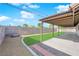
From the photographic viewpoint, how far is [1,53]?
507 cm

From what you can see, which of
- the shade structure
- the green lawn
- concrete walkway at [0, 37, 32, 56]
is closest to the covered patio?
the shade structure

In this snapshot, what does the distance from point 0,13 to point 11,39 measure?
3.92 feet

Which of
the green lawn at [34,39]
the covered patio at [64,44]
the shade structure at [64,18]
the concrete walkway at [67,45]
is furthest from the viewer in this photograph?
the green lawn at [34,39]

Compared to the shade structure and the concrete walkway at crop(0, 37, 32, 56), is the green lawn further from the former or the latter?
the shade structure

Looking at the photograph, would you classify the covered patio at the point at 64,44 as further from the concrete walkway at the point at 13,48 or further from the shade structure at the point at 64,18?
the concrete walkway at the point at 13,48

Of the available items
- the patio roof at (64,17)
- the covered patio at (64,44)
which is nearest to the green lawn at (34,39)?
the covered patio at (64,44)

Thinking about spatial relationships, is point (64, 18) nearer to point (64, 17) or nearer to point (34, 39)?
point (64, 17)

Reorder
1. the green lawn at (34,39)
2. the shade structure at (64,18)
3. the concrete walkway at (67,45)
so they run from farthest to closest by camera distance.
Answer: the green lawn at (34,39)
the concrete walkway at (67,45)
the shade structure at (64,18)

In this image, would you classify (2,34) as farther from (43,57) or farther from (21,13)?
(43,57)

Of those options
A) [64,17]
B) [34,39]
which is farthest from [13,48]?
[64,17]

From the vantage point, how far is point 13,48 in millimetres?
5590

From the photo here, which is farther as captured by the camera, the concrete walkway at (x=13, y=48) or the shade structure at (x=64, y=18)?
the concrete walkway at (x=13, y=48)

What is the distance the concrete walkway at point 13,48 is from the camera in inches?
A: 201

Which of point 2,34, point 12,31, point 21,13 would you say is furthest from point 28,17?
point 2,34
